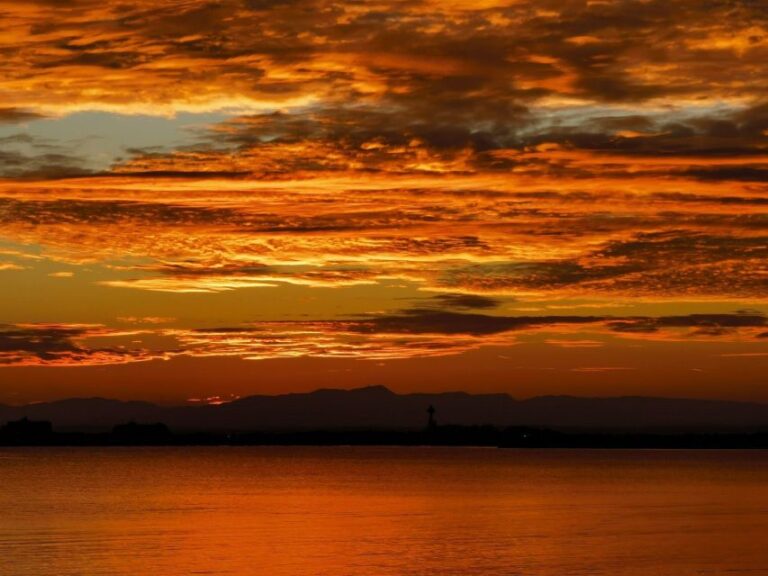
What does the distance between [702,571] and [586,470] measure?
359 feet

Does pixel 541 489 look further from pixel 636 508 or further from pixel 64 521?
pixel 64 521

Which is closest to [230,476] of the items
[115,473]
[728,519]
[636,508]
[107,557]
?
[115,473]

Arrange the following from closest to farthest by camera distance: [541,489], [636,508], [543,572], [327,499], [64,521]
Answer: [543,572] → [64,521] → [636,508] → [327,499] → [541,489]

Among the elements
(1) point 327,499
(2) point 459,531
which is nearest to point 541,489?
(1) point 327,499

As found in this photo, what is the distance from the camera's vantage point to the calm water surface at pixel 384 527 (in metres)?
50.6

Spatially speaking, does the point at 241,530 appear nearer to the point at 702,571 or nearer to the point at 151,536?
the point at 151,536

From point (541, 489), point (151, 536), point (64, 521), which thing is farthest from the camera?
point (541, 489)

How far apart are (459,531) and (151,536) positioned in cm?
1518

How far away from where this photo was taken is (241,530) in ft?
214

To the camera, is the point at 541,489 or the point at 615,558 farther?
the point at 541,489

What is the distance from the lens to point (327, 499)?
93.6 metres

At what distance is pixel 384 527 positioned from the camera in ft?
224

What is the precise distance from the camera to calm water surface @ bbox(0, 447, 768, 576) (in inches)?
1991

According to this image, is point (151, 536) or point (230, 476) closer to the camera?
point (151, 536)
